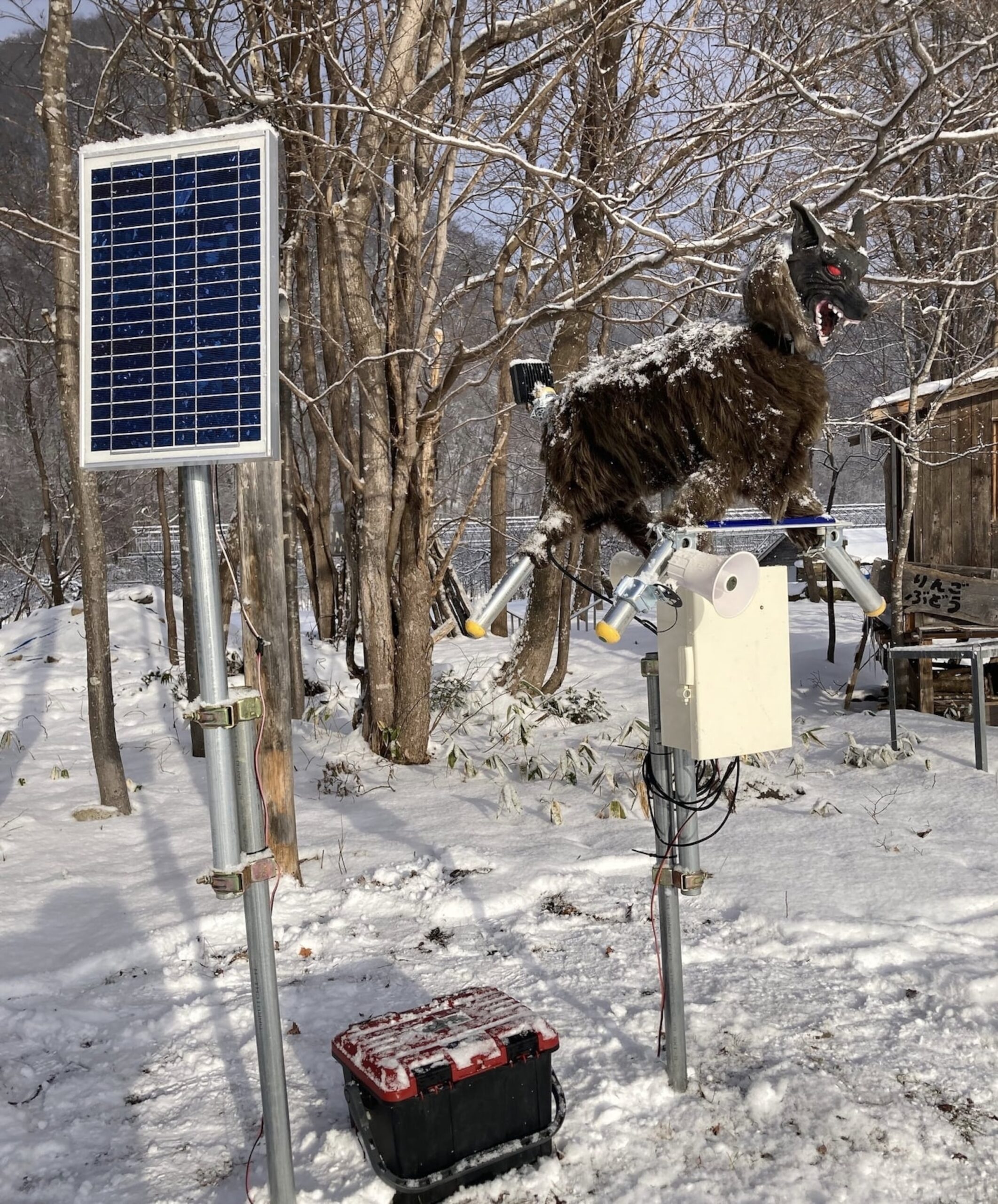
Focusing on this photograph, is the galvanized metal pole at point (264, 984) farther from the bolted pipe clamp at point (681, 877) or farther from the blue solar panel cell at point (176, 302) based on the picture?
the bolted pipe clamp at point (681, 877)

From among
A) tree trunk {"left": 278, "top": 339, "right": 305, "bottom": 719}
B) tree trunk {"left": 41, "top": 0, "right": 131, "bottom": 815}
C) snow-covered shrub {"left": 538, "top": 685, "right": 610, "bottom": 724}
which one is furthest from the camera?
snow-covered shrub {"left": 538, "top": 685, "right": 610, "bottom": 724}

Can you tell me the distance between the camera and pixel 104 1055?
10.7 ft

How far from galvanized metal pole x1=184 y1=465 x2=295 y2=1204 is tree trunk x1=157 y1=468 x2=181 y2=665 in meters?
8.24

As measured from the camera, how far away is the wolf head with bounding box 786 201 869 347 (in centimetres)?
226

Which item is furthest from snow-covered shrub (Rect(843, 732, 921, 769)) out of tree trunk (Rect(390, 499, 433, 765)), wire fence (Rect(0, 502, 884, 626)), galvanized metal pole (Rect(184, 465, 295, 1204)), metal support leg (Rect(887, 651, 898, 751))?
wire fence (Rect(0, 502, 884, 626))

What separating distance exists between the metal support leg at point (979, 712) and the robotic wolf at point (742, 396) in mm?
4500

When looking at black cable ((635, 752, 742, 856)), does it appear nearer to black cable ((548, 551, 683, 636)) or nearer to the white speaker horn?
black cable ((548, 551, 683, 636))

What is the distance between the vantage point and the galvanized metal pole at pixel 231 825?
2158 millimetres

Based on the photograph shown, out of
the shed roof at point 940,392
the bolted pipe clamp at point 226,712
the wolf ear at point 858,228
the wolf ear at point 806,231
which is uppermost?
the shed roof at point 940,392

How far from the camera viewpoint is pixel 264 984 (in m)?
2.25

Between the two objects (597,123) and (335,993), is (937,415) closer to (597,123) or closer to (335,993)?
(597,123)

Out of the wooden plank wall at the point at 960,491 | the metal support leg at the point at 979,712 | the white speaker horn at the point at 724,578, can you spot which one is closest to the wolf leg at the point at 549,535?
the white speaker horn at the point at 724,578

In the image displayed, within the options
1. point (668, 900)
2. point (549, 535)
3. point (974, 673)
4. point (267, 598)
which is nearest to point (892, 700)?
point (974, 673)

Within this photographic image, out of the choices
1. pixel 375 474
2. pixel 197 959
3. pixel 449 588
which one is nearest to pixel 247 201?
pixel 197 959
